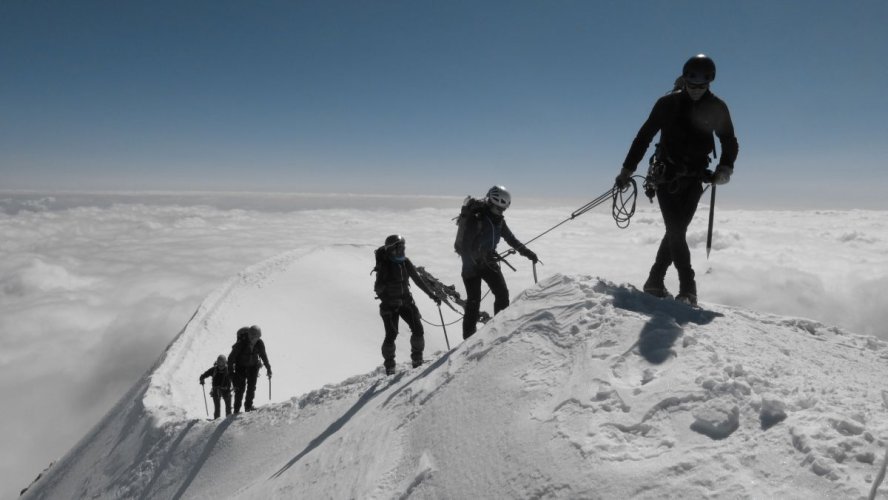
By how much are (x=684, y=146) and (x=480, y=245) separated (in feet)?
10.8

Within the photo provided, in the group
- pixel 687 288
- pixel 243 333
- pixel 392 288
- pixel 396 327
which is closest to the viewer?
pixel 687 288

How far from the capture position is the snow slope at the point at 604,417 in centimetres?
244

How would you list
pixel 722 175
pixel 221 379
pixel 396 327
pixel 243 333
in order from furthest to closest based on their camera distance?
1. pixel 221 379
2. pixel 243 333
3. pixel 396 327
4. pixel 722 175

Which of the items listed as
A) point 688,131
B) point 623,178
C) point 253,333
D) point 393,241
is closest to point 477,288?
point 393,241

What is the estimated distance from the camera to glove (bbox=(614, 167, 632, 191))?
5.25 m

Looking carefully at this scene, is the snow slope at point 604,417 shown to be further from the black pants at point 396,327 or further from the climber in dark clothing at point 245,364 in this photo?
the climber in dark clothing at point 245,364

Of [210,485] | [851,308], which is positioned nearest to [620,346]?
[210,485]

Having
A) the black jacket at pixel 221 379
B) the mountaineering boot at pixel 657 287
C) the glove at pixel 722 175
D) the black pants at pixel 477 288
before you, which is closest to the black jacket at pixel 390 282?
the black pants at pixel 477 288

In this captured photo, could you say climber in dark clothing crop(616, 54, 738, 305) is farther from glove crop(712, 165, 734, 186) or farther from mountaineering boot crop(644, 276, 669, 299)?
mountaineering boot crop(644, 276, 669, 299)

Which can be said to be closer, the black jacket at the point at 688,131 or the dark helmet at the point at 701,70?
the dark helmet at the point at 701,70

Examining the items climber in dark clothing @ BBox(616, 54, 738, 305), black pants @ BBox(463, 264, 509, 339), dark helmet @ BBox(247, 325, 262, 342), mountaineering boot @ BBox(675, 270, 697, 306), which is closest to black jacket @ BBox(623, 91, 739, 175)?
climber in dark clothing @ BBox(616, 54, 738, 305)

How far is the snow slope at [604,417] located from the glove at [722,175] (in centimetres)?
147

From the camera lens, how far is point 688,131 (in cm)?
494

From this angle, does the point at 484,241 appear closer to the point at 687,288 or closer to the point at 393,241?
the point at 393,241
